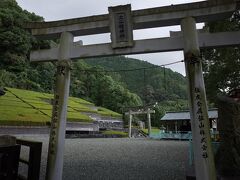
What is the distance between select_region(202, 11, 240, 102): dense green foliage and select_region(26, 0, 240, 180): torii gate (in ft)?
15.3

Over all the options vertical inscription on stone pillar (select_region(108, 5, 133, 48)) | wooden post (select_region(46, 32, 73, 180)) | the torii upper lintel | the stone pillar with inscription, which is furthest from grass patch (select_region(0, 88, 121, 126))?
the stone pillar with inscription

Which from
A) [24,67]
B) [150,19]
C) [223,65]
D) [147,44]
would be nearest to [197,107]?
[147,44]

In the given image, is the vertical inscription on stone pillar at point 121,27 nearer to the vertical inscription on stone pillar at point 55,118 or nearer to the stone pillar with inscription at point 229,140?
the vertical inscription on stone pillar at point 55,118

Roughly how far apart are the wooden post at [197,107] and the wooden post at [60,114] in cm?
268

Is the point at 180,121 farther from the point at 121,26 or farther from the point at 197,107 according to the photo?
the point at 197,107

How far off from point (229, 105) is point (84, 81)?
57117mm

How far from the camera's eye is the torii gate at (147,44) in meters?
4.82

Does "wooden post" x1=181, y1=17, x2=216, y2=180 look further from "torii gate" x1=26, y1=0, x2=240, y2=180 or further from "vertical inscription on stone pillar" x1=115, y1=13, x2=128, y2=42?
"vertical inscription on stone pillar" x1=115, y1=13, x2=128, y2=42

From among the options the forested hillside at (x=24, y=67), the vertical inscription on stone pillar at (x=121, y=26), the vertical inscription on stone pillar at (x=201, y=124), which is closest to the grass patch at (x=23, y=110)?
the forested hillside at (x=24, y=67)

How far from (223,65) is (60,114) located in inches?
326

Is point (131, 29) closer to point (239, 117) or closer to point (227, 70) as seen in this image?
point (239, 117)

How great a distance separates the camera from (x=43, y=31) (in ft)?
20.1

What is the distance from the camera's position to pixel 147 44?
5512 mm

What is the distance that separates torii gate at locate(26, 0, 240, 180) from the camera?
4.82 metres
